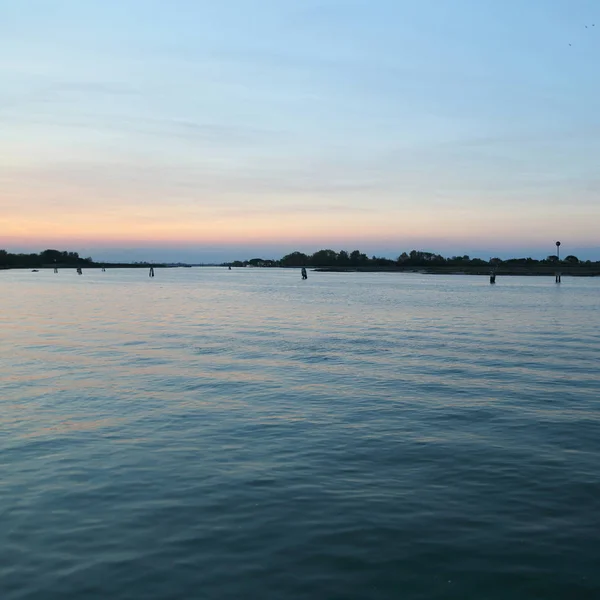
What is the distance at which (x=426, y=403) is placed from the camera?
66.2 feet

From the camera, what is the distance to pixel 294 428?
55.6 ft

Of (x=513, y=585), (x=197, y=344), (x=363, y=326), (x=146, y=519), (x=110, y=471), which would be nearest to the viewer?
(x=513, y=585)

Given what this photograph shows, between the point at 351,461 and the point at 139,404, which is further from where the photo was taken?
the point at 139,404

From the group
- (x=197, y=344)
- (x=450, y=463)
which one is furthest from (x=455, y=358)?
(x=450, y=463)

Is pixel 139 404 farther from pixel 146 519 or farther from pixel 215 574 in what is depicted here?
pixel 215 574

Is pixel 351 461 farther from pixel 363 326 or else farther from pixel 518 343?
pixel 363 326

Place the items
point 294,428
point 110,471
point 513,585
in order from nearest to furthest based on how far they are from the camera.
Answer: point 513,585 < point 110,471 < point 294,428

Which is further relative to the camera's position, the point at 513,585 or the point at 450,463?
the point at 450,463

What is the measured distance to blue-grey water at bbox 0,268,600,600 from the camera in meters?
8.74

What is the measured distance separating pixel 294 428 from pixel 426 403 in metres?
5.49

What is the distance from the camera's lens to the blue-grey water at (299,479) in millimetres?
8742

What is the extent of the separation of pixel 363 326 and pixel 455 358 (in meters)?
18.4

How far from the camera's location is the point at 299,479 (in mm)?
12695

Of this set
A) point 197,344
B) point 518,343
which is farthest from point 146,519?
point 518,343
